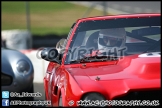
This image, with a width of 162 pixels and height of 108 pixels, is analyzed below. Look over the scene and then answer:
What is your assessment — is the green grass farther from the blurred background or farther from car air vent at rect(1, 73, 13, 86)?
car air vent at rect(1, 73, 13, 86)

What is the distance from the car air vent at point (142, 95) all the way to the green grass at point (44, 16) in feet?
55.9

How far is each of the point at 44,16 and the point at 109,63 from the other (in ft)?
58.9

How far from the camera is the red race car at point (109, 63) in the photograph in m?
4.52

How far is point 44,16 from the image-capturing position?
2323 centimetres

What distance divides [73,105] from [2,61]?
338 cm

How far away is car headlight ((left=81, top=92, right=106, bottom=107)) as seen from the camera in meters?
4.41

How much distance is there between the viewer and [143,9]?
19828 mm

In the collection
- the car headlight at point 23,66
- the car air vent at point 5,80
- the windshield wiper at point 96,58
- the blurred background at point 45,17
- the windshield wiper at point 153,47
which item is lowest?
the car air vent at point 5,80

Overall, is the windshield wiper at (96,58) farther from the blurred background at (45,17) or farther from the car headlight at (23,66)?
the blurred background at (45,17)

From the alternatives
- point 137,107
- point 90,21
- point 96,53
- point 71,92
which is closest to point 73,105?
point 71,92

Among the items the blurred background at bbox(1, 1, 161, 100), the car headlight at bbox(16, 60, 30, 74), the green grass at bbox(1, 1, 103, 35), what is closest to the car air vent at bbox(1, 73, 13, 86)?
the car headlight at bbox(16, 60, 30, 74)

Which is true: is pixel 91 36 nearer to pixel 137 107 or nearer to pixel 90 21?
pixel 90 21

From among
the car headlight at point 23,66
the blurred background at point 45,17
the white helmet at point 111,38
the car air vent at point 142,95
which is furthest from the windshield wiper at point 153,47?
the blurred background at point 45,17

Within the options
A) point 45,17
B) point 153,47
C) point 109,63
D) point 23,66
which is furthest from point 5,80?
point 45,17
